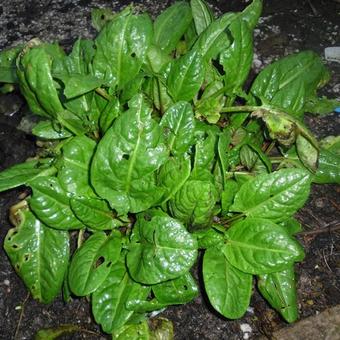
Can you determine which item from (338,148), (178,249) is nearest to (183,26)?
(338,148)

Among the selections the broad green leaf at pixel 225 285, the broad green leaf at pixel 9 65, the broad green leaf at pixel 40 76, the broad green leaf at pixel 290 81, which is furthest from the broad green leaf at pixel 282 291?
the broad green leaf at pixel 9 65

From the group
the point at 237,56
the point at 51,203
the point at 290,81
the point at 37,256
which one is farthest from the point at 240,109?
the point at 37,256

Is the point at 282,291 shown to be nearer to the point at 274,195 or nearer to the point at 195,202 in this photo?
the point at 274,195

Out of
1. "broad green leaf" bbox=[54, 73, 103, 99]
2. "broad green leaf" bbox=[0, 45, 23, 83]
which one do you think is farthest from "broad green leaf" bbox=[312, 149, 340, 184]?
"broad green leaf" bbox=[0, 45, 23, 83]

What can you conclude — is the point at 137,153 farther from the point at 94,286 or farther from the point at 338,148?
the point at 338,148

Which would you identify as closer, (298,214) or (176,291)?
(176,291)

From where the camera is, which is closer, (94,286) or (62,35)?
(94,286)
